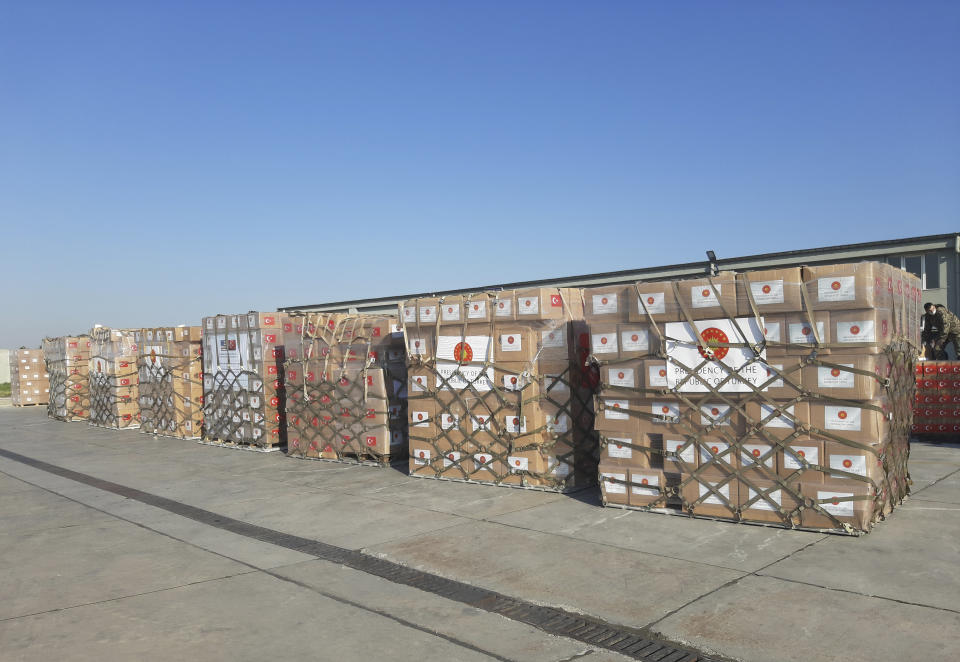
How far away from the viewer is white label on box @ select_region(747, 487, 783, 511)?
676 cm

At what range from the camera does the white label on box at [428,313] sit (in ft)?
32.7

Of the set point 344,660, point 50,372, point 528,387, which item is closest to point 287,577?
point 344,660

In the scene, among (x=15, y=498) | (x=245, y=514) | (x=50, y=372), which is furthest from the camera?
(x=50, y=372)

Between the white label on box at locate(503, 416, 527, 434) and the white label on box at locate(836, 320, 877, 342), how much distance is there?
3.85 metres

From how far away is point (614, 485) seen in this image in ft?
25.7

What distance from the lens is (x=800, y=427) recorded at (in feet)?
21.8

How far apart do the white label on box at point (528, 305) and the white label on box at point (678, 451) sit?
2.39 metres

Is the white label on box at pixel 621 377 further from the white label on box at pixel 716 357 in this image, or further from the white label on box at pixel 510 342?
the white label on box at pixel 510 342

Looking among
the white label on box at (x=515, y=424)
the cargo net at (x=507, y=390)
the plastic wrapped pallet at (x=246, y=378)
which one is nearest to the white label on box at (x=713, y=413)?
the cargo net at (x=507, y=390)

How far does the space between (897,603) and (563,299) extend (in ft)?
16.9

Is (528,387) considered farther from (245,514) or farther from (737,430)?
(245,514)

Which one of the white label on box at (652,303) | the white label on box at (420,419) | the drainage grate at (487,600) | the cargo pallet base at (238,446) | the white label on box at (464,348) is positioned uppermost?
the white label on box at (652,303)

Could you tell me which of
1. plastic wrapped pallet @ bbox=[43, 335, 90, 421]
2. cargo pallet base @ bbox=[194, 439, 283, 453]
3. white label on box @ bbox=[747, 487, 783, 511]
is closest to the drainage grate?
white label on box @ bbox=[747, 487, 783, 511]

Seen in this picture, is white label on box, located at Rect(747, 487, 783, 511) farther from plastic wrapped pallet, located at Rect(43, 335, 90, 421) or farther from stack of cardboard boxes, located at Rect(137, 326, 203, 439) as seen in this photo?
plastic wrapped pallet, located at Rect(43, 335, 90, 421)
